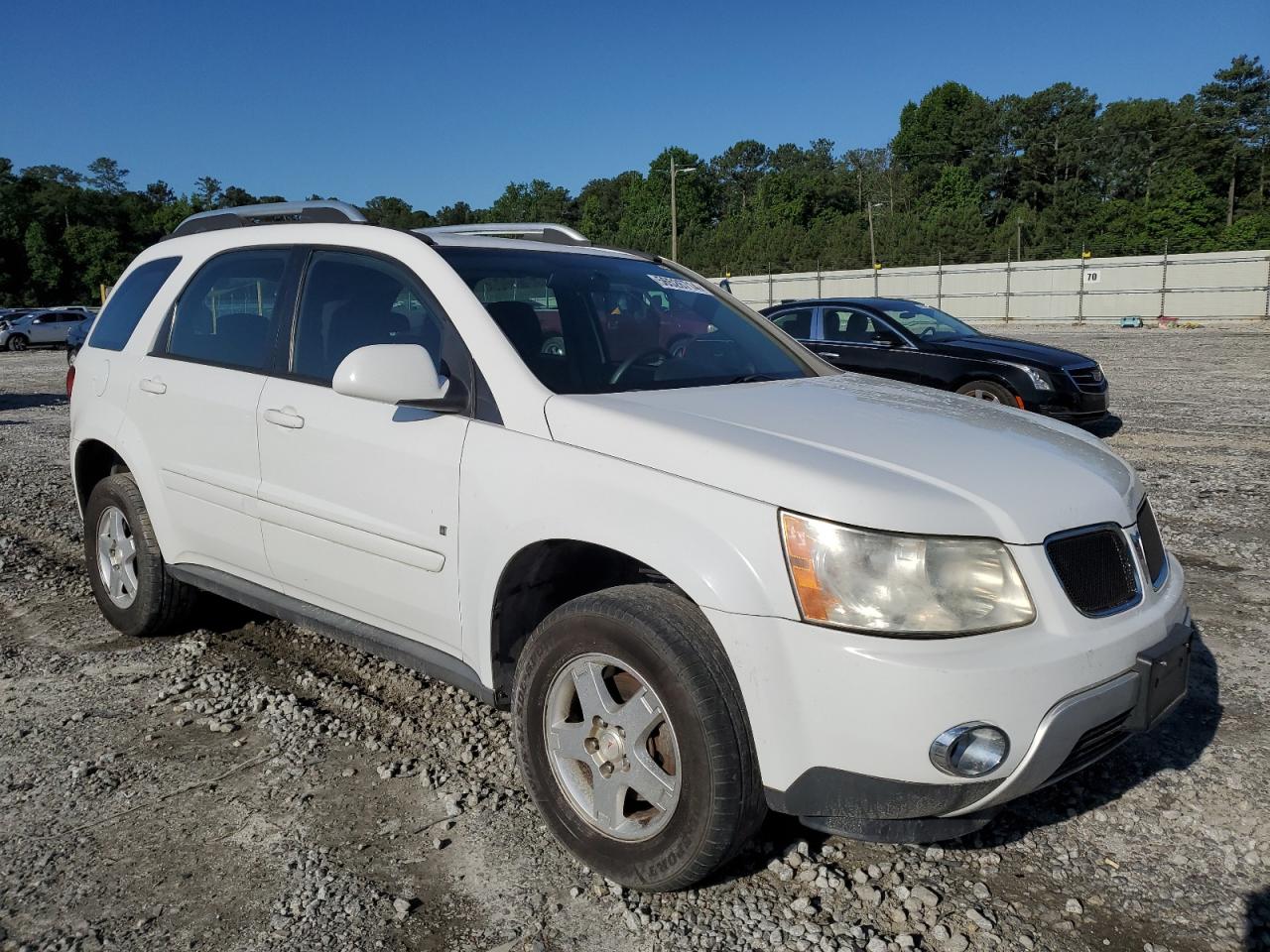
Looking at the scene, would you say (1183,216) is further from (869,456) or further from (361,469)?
(361,469)

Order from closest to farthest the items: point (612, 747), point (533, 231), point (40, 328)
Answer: point (612, 747), point (533, 231), point (40, 328)

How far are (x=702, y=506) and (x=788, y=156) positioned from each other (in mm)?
122693

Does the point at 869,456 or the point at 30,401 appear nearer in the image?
the point at 869,456

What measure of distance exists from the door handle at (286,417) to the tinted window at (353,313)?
0.50 ft

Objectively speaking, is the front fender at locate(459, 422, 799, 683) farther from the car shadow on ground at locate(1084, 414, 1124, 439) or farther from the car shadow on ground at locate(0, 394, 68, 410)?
the car shadow on ground at locate(0, 394, 68, 410)

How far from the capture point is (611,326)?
11.4ft

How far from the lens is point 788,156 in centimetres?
11775

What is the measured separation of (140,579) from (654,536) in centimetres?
304

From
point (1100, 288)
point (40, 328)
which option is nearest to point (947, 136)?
point (1100, 288)

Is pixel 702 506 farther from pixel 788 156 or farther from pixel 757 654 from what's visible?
pixel 788 156

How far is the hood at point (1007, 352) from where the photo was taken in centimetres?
1022

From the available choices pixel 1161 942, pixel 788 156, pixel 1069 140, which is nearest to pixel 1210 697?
pixel 1161 942

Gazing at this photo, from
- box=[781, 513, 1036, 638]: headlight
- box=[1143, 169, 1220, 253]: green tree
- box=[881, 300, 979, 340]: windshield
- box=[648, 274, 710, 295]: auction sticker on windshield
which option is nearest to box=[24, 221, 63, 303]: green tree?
box=[1143, 169, 1220, 253]: green tree

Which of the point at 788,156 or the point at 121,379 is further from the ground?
the point at 788,156
